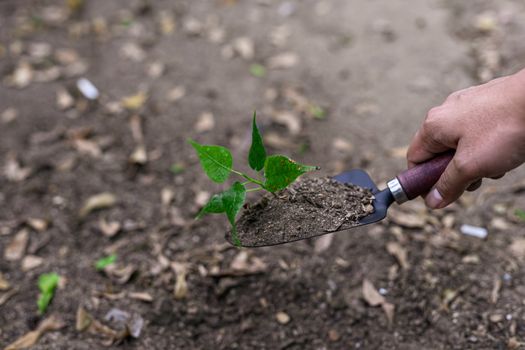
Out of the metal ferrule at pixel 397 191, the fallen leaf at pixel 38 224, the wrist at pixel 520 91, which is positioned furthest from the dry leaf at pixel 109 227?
the wrist at pixel 520 91

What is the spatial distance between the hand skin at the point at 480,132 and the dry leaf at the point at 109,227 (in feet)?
5.59

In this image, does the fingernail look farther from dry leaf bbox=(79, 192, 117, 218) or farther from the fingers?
dry leaf bbox=(79, 192, 117, 218)

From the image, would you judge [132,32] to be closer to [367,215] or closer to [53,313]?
[53,313]

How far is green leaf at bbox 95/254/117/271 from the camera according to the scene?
2.47m

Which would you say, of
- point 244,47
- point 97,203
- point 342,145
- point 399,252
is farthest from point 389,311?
point 244,47

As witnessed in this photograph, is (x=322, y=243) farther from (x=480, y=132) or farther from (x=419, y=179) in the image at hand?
(x=480, y=132)

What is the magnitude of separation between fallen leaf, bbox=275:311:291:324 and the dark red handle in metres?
0.79

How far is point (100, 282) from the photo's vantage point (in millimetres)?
2393

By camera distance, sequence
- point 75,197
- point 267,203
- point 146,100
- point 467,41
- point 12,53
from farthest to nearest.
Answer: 1. point 12,53
2. point 467,41
3. point 146,100
4. point 75,197
5. point 267,203

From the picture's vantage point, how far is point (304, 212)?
1.82 metres

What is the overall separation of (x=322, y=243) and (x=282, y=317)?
47 cm

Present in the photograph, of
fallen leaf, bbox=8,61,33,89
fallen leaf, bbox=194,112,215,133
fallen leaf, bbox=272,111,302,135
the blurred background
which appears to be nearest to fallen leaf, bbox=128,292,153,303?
the blurred background

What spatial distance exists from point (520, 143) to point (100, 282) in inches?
75.0

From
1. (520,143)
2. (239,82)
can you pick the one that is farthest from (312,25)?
(520,143)
